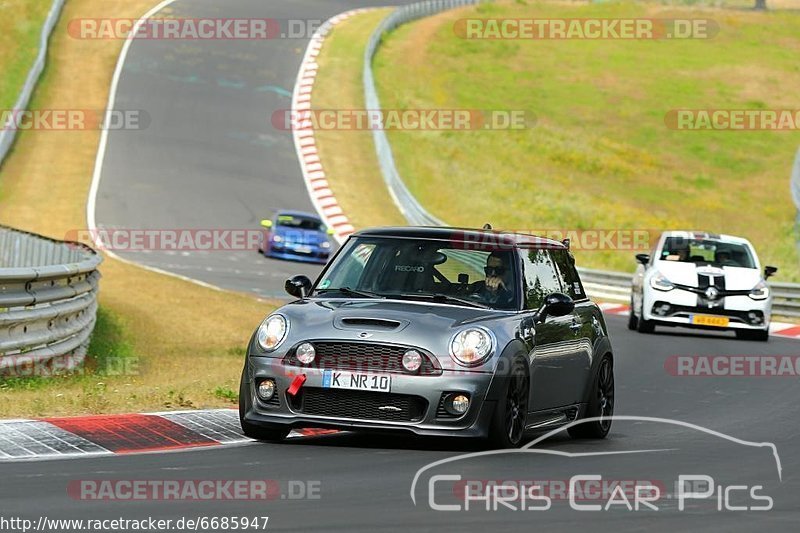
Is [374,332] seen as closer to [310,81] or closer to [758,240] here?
[758,240]

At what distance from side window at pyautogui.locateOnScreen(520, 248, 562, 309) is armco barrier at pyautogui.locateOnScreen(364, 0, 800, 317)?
19554 mm

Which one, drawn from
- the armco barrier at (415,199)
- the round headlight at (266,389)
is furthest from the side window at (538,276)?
the armco barrier at (415,199)

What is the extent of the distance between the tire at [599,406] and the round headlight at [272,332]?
2630 millimetres

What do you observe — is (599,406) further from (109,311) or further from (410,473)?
(109,311)

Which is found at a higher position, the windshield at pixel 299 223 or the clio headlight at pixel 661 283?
the clio headlight at pixel 661 283

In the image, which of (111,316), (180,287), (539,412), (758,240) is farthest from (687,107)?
(539,412)

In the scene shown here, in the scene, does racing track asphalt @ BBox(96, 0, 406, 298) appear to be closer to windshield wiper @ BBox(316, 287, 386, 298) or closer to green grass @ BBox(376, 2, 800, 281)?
green grass @ BBox(376, 2, 800, 281)

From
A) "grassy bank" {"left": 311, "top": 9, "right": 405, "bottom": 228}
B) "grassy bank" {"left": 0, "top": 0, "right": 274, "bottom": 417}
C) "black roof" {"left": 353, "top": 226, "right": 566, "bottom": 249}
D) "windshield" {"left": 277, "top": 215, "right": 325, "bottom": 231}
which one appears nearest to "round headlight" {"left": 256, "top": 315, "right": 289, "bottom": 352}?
"black roof" {"left": 353, "top": 226, "right": 566, "bottom": 249}

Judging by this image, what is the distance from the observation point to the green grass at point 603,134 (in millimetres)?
50594

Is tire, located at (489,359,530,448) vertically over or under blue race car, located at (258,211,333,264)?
over

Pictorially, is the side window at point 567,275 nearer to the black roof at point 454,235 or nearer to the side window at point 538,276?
the side window at point 538,276

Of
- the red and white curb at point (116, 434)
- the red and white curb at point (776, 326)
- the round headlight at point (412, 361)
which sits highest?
the round headlight at point (412, 361)

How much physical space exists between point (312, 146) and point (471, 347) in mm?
39669

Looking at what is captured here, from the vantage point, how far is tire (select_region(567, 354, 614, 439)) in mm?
11844
